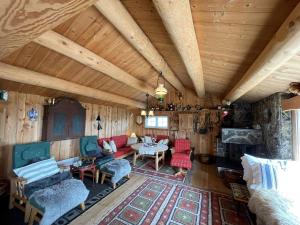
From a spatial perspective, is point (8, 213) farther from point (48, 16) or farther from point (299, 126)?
point (299, 126)

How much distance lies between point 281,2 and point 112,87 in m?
3.99

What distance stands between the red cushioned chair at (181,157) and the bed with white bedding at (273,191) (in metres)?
1.76

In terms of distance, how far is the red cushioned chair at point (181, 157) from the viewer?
4.48 meters

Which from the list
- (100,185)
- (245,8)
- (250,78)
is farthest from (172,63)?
(100,185)

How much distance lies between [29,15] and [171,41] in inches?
81.7

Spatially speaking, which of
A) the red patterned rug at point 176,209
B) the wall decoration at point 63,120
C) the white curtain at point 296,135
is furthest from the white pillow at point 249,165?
the wall decoration at point 63,120

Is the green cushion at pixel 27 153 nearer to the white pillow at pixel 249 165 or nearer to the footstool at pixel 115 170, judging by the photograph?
the footstool at pixel 115 170

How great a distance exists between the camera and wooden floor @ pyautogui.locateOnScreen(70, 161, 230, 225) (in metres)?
2.50

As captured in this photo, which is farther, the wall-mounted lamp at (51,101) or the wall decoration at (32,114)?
the wall-mounted lamp at (51,101)

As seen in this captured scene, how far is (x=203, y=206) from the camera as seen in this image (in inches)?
115

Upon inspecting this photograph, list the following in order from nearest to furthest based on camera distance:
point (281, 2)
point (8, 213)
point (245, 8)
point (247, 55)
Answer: point (281, 2) → point (245, 8) → point (247, 55) → point (8, 213)

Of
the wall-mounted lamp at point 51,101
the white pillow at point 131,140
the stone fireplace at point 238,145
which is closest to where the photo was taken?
the wall-mounted lamp at point 51,101

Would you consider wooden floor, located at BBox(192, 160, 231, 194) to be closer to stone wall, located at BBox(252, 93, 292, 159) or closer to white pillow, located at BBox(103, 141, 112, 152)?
stone wall, located at BBox(252, 93, 292, 159)

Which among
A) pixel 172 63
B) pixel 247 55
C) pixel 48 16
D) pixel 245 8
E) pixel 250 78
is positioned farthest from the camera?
pixel 172 63
